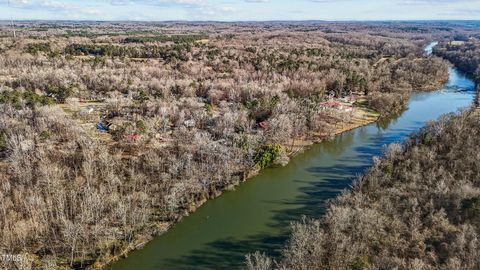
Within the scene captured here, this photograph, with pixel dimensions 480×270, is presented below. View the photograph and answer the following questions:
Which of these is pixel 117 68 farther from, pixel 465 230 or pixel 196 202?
pixel 465 230

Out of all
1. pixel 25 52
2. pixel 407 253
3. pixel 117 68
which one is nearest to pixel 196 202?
pixel 407 253

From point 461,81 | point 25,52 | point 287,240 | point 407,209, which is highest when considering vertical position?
point 25,52

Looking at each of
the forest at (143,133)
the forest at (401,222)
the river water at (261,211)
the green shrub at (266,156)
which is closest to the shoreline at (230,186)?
the forest at (143,133)

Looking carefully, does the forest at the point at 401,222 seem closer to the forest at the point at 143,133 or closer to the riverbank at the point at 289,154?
the forest at the point at 143,133

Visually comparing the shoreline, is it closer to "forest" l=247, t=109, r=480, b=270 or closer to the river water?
the river water

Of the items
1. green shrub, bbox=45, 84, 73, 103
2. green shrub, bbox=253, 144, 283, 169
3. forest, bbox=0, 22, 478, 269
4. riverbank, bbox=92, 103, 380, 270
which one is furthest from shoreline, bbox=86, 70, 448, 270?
green shrub, bbox=45, 84, 73, 103
